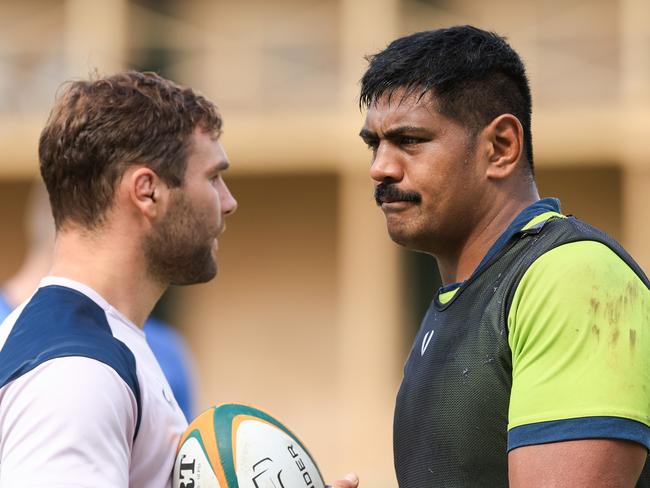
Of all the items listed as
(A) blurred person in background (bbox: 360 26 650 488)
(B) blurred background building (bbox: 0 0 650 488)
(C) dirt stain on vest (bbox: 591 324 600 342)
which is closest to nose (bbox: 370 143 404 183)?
(A) blurred person in background (bbox: 360 26 650 488)

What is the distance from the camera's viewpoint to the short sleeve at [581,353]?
2.81 m

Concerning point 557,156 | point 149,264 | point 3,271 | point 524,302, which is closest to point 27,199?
point 3,271

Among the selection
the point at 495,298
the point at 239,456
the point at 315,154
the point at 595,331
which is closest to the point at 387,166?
the point at 495,298

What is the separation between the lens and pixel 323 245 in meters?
17.2

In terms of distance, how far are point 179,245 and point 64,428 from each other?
38.7 inches

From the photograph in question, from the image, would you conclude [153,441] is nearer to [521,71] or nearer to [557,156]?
[521,71]

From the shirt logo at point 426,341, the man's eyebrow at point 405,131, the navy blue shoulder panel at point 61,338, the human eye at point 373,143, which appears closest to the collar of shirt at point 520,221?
the shirt logo at point 426,341

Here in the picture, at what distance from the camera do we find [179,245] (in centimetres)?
397

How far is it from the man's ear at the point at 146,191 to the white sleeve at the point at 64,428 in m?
0.71

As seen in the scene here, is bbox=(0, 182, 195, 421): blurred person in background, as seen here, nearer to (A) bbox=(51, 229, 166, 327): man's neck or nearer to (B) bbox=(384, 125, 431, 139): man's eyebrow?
(A) bbox=(51, 229, 166, 327): man's neck

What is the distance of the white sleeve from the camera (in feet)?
10.2

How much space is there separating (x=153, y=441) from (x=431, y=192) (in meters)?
1.09

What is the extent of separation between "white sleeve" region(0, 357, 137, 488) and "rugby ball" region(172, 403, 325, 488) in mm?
308

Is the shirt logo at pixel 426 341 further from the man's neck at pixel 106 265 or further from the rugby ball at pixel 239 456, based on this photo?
the man's neck at pixel 106 265
